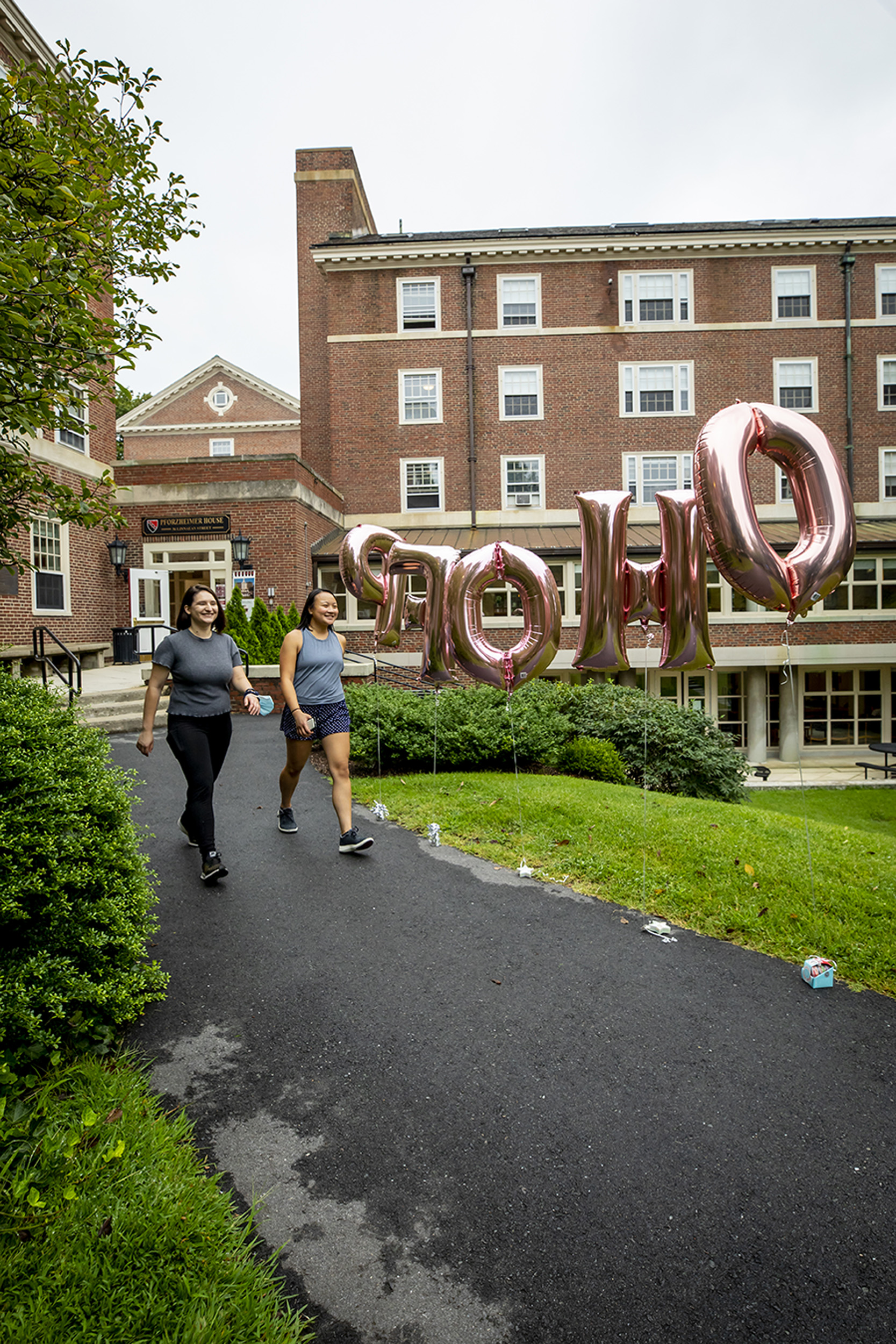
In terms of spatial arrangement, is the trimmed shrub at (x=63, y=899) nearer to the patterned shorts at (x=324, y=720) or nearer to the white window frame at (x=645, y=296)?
the patterned shorts at (x=324, y=720)

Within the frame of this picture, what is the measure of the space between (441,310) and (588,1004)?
2513 cm

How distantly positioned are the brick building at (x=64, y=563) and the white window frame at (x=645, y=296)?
1688 centimetres

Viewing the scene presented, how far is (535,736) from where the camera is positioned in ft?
32.4

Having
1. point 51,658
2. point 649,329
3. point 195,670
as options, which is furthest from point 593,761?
point 649,329

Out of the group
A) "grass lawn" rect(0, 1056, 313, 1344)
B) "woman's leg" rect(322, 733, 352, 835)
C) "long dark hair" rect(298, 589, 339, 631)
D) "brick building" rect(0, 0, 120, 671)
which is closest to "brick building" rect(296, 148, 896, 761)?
"brick building" rect(0, 0, 120, 671)

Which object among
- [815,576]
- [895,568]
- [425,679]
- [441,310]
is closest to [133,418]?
[441,310]

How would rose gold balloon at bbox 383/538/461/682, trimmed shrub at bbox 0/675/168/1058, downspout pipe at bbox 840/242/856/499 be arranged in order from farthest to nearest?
downspout pipe at bbox 840/242/856/499 < rose gold balloon at bbox 383/538/461/682 < trimmed shrub at bbox 0/675/168/1058

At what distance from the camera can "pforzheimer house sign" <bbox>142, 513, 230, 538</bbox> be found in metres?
18.7

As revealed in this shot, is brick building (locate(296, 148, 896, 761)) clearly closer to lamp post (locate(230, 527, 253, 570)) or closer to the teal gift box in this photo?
lamp post (locate(230, 527, 253, 570))

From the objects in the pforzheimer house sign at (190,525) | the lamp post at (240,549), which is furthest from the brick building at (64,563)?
the lamp post at (240,549)

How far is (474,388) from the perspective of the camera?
24.3 m

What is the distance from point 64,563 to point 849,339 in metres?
25.5

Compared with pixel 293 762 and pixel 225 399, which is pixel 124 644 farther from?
pixel 225 399

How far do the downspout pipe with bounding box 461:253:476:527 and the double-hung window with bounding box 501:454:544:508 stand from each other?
3.64 feet
